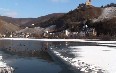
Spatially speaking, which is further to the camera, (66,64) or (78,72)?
(66,64)

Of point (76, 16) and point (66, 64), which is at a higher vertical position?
point (76, 16)

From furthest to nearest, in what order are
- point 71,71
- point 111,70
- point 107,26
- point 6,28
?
1. point 6,28
2. point 107,26
3. point 71,71
4. point 111,70

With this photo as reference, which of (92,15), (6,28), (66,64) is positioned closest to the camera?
(66,64)

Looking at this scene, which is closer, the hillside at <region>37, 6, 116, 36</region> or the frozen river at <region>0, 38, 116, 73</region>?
the frozen river at <region>0, 38, 116, 73</region>

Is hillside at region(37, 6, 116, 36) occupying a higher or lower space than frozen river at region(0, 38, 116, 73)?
higher

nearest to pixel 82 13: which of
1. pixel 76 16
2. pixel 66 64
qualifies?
pixel 76 16

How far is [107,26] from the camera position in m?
106

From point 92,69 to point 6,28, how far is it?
18409 cm

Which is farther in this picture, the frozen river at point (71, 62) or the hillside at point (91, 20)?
the hillside at point (91, 20)

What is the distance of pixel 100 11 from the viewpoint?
18500 centimetres

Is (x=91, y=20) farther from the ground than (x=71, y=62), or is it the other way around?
(x=91, y=20)

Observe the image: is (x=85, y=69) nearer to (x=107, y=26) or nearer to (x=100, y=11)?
(x=107, y=26)

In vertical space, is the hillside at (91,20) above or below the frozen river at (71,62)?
above

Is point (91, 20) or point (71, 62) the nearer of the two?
point (71, 62)
